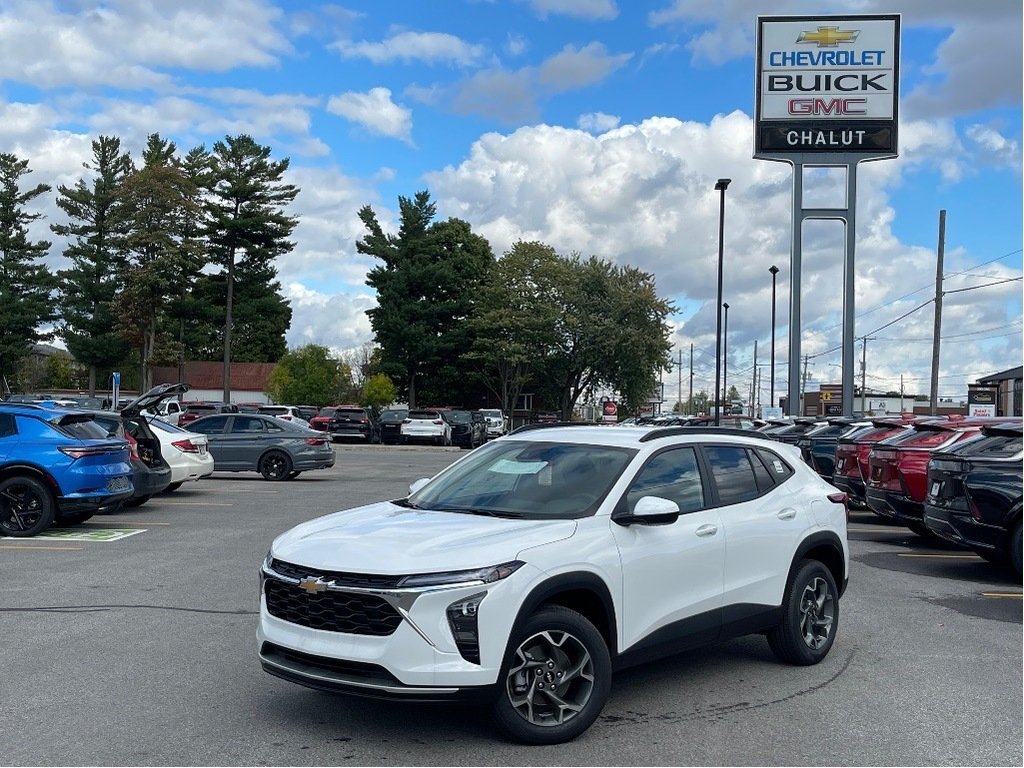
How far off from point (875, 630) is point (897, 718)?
96.1 inches

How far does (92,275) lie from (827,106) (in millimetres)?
47165

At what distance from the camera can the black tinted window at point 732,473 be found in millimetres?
6547

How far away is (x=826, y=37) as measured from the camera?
36531mm

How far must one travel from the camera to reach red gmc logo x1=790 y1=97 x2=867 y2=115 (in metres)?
36.4

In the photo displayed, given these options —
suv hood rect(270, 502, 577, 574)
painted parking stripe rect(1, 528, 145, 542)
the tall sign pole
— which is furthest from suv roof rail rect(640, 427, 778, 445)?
the tall sign pole

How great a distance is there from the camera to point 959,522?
10375 mm

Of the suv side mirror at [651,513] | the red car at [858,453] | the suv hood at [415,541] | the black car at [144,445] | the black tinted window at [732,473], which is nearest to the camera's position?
the suv hood at [415,541]

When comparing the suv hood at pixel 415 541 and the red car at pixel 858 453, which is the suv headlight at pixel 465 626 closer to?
the suv hood at pixel 415 541

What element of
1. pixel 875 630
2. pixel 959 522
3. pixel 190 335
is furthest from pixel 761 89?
pixel 190 335

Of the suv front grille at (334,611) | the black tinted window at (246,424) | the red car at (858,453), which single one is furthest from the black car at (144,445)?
the red car at (858,453)

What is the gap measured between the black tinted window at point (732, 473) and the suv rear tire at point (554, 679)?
1.70 meters

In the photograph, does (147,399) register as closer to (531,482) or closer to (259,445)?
(259,445)

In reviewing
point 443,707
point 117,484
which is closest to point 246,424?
point 117,484

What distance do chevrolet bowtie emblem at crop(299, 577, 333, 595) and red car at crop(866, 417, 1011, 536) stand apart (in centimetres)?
946
